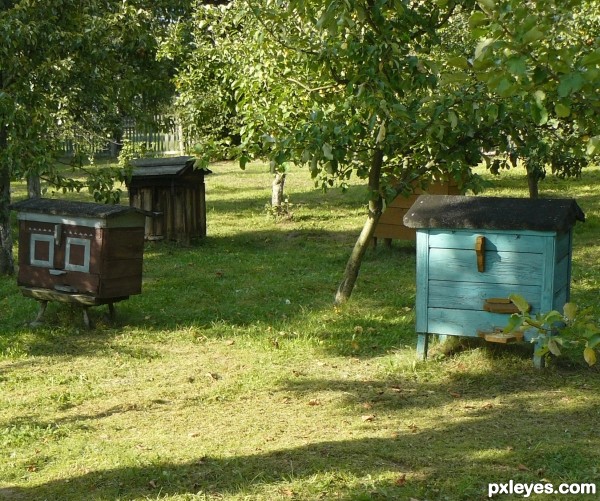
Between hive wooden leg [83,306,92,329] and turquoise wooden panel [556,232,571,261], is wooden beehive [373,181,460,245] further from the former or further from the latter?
turquoise wooden panel [556,232,571,261]

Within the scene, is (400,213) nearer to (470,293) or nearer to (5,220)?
(5,220)

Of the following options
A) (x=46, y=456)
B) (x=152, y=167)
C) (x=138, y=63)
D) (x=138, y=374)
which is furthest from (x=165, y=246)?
(x=46, y=456)

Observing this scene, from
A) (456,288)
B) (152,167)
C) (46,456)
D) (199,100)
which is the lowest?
(46,456)

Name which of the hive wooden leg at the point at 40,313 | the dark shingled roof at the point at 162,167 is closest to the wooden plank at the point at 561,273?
the hive wooden leg at the point at 40,313

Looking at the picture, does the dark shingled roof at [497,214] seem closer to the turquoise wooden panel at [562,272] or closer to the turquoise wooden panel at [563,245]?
the turquoise wooden panel at [563,245]

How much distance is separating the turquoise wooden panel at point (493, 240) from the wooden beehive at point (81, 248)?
141 inches

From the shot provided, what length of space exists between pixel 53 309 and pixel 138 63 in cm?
467

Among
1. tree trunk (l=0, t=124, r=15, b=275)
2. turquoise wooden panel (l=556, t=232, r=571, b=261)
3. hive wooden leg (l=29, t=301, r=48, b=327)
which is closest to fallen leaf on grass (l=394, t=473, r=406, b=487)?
turquoise wooden panel (l=556, t=232, r=571, b=261)

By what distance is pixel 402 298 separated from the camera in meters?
12.3

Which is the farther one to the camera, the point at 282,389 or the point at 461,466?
the point at 282,389

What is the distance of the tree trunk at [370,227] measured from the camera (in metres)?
11.1

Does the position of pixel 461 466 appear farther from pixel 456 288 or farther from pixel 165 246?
pixel 165 246

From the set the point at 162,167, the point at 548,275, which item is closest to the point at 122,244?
the point at 548,275

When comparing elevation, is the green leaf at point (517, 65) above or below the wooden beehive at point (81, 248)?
above
